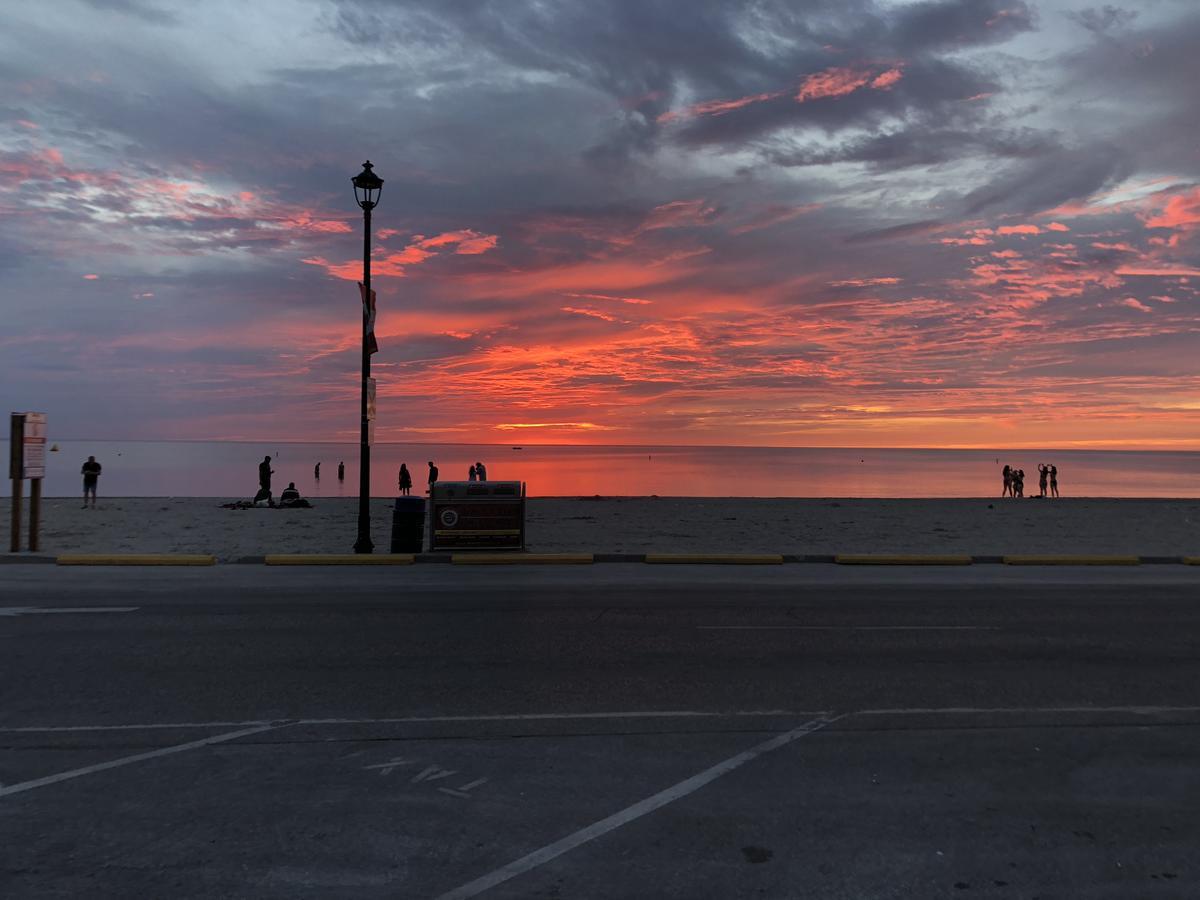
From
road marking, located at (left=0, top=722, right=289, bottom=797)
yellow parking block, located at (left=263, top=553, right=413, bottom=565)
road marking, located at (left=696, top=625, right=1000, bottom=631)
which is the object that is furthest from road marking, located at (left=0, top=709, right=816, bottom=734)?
yellow parking block, located at (left=263, top=553, right=413, bottom=565)

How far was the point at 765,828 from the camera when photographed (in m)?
4.46

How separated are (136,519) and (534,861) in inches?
1030

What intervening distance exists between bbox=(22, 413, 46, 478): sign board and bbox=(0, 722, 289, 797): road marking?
13.6 meters

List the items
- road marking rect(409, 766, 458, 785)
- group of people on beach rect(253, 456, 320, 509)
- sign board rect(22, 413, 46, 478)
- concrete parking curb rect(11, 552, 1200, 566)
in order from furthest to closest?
group of people on beach rect(253, 456, 320, 509) < sign board rect(22, 413, 46, 478) < concrete parking curb rect(11, 552, 1200, 566) < road marking rect(409, 766, 458, 785)

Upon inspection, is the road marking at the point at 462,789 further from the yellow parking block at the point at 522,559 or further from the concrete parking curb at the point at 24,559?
the concrete parking curb at the point at 24,559

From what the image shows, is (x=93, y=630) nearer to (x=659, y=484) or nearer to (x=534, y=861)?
(x=534, y=861)

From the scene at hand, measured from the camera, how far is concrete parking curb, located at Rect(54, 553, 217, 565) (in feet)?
51.2

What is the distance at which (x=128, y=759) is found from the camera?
5422mm

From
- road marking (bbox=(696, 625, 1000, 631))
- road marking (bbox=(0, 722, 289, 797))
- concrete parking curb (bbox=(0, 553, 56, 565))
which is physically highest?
concrete parking curb (bbox=(0, 553, 56, 565))

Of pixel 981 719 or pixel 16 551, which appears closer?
pixel 981 719

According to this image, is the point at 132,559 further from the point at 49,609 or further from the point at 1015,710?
the point at 1015,710

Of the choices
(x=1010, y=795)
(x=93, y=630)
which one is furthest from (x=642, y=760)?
(x=93, y=630)

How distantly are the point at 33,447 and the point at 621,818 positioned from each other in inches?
680

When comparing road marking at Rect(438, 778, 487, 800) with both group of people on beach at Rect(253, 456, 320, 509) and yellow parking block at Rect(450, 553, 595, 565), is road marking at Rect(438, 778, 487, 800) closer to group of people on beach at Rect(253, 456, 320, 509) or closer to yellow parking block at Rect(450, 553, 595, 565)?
yellow parking block at Rect(450, 553, 595, 565)
